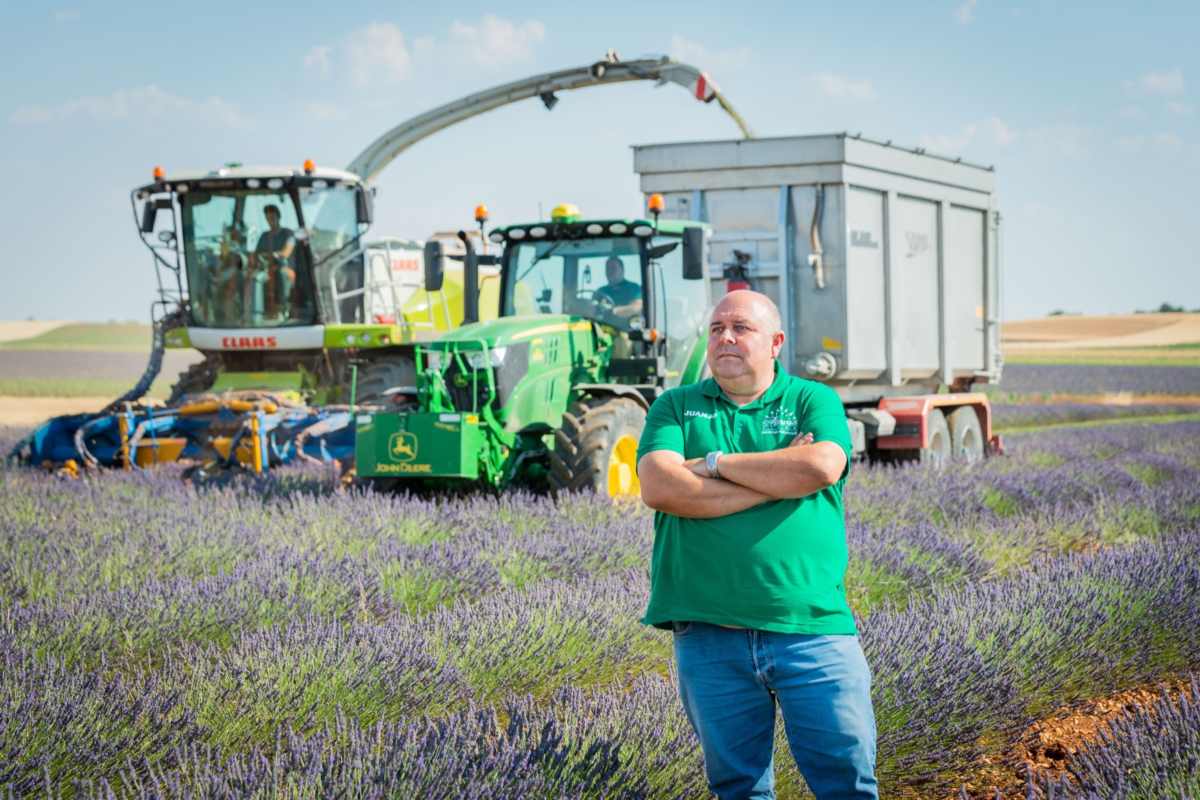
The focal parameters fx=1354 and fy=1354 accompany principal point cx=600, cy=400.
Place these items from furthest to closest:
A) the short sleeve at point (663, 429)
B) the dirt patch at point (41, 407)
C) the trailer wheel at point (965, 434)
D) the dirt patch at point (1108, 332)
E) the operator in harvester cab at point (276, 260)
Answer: the dirt patch at point (1108, 332) < the dirt patch at point (41, 407) < the trailer wheel at point (965, 434) < the operator in harvester cab at point (276, 260) < the short sleeve at point (663, 429)

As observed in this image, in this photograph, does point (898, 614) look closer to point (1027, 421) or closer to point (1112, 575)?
point (1112, 575)

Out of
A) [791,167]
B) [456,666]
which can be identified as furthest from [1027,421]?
[456,666]

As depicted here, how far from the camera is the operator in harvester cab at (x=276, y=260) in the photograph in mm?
13773

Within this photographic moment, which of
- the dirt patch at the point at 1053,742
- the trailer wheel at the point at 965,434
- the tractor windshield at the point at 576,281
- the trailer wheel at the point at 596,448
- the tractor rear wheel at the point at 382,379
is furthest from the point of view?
the trailer wheel at the point at 965,434

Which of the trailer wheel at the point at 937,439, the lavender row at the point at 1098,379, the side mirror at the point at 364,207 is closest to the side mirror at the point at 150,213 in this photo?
the side mirror at the point at 364,207

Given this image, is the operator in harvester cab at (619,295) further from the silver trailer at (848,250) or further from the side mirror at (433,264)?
the silver trailer at (848,250)

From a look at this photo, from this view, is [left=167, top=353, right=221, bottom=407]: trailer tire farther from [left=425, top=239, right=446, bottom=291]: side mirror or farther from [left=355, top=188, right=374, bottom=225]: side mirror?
[left=425, top=239, right=446, bottom=291]: side mirror

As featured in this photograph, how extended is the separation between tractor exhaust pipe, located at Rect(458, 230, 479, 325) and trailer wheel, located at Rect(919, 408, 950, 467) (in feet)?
15.8

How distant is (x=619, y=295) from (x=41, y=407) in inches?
979

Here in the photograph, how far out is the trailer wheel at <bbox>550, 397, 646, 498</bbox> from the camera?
29.5 ft

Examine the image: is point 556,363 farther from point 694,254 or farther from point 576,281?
point 694,254

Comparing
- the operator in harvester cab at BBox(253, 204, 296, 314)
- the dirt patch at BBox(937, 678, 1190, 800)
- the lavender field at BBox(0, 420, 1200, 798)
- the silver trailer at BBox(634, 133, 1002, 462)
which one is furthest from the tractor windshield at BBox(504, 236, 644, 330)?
the dirt patch at BBox(937, 678, 1190, 800)

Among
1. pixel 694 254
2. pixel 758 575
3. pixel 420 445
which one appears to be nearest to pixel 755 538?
pixel 758 575

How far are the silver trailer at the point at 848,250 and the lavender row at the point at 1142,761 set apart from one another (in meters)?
8.05
